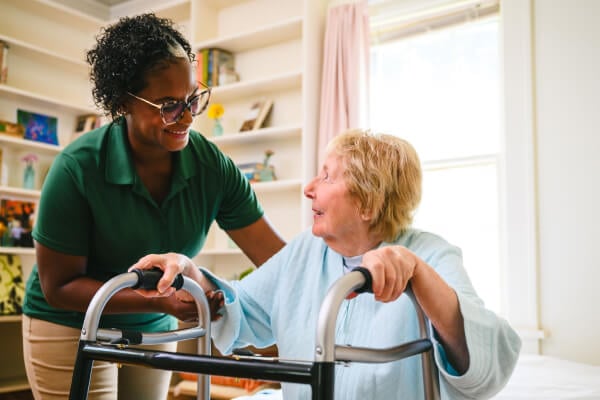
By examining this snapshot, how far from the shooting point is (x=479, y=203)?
362 centimetres

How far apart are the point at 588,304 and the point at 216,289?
2.36 m

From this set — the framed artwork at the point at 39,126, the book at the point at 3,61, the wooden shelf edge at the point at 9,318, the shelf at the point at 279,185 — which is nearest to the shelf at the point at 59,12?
the book at the point at 3,61

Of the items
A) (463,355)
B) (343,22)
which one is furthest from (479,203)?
(463,355)

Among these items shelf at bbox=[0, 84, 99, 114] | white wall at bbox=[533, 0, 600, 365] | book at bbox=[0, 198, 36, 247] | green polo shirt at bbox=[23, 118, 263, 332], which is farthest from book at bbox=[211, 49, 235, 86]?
green polo shirt at bbox=[23, 118, 263, 332]

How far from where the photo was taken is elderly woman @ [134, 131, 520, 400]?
1006mm

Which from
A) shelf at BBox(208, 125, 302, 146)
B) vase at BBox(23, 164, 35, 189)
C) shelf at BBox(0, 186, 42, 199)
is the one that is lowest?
shelf at BBox(0, 186, 42, 199)

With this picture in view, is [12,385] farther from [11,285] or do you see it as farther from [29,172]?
[29,172]

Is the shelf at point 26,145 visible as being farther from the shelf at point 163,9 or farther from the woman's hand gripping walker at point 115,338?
the woman's hand gripping walker at point 115,338

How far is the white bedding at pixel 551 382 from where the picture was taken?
176 centimetres

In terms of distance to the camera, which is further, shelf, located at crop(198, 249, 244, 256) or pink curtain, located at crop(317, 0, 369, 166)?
shelf, located at crop(198, 249, 244, 256)

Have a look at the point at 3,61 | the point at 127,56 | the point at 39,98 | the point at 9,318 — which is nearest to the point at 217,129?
the point at 39,98

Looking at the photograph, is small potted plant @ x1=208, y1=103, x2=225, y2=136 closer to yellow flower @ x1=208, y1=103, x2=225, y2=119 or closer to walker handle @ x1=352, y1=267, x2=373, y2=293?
yellow flower @ x1=208, y1=103, x2=225, y2=119

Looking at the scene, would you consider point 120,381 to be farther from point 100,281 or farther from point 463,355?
point 463,355

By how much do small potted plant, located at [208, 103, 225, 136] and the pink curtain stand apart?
2.93 feet
